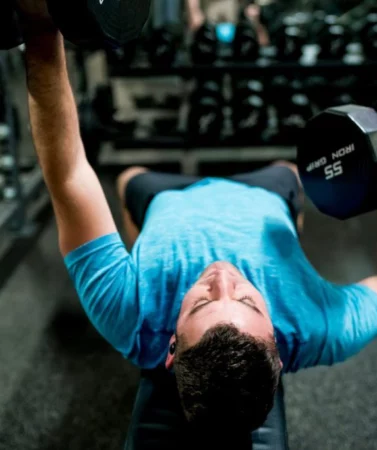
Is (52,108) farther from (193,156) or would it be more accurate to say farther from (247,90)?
(193,156)

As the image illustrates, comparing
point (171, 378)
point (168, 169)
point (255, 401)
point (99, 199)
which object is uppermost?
point (99, 199)

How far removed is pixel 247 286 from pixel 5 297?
129 centimetres

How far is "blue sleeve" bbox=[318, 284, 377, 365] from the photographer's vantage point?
1.14 m

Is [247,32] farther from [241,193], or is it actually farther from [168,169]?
[241,193]

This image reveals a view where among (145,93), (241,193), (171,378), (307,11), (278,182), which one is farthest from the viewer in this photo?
(307,11)

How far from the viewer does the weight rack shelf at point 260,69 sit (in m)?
2.52

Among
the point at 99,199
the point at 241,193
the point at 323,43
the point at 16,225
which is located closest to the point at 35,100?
the point at 99,199

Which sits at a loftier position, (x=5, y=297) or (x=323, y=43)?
(x=323, y=43)

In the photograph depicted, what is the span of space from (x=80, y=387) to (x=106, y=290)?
1.94ft

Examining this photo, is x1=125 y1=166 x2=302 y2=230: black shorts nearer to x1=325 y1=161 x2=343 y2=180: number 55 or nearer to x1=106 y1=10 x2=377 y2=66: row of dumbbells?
x1=325 y1=161 x2=343 y2=180: number 55

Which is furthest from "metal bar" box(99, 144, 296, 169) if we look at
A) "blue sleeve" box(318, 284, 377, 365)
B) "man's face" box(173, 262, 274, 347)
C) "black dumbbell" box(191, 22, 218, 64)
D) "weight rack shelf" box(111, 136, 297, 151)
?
"man's face" box(173, 262, 274, 347)

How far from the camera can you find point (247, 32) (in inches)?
95.9

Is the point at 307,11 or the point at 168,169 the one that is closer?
the point at 168,169

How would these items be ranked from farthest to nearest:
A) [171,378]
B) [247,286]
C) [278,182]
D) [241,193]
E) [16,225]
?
[16,225]
[278,182]
[241,193]
[171,378]
[247,286]
